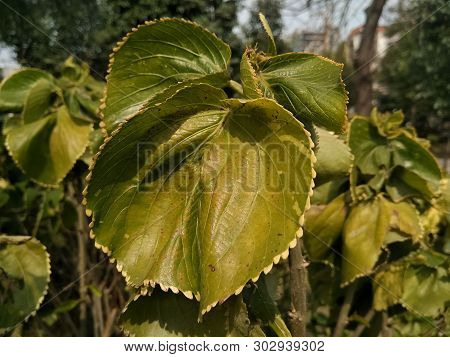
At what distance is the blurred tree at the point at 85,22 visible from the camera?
3.11 m

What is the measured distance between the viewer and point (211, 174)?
18.9 inches

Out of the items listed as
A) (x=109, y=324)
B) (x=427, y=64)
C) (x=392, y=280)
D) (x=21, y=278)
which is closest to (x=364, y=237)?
(x=392, y=280)

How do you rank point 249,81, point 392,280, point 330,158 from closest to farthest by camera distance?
1. point 249,81
2. point 330,158
3. point 392,280

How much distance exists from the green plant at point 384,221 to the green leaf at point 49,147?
45cm

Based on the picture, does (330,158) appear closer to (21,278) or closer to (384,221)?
(384,221)

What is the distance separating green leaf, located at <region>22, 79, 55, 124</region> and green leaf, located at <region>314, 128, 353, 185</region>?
22.9 inches

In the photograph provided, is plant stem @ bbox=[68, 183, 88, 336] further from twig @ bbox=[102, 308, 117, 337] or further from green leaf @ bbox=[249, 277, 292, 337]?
green leaf @ bbox=[249, 277, 292, 337]

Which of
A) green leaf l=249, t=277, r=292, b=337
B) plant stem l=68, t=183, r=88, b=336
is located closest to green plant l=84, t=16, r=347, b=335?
green leaf l=249, t=277, r=292, b=337

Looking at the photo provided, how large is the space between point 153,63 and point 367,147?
0.54 metres

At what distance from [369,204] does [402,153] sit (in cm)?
11

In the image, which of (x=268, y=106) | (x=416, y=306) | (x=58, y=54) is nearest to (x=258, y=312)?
(x=268, y=106)

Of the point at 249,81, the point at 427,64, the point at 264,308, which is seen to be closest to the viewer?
the point at 249,81

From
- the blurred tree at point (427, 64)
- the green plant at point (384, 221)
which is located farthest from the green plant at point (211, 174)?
the blurred tree at point (427, 64)
